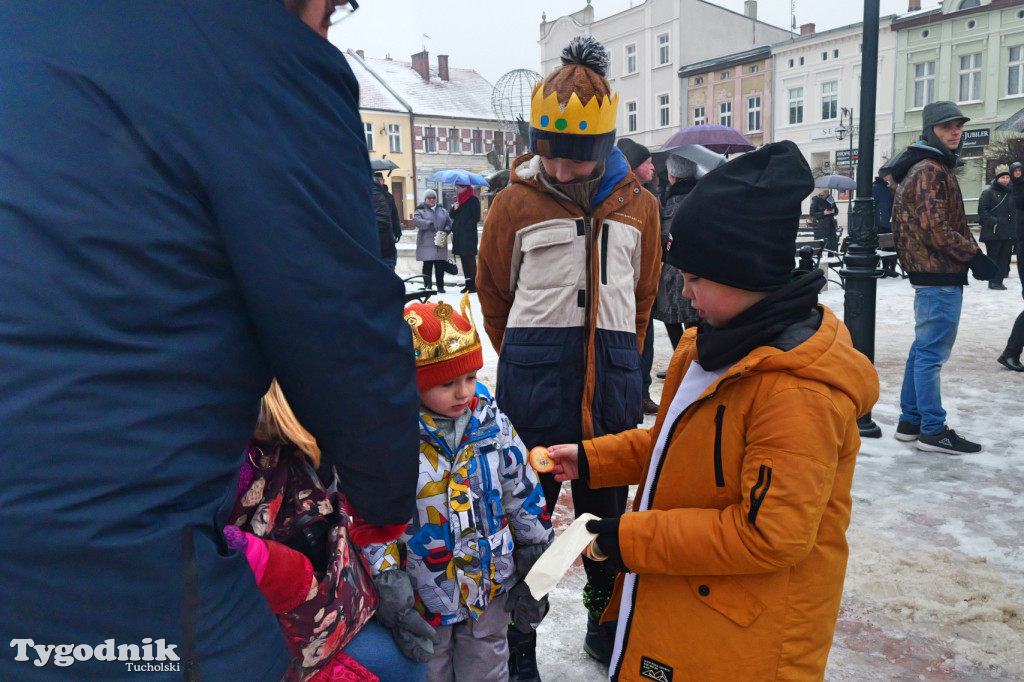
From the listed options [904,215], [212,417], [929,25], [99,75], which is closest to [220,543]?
[212,417]

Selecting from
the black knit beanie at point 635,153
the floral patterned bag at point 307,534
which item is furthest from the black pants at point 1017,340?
the floral patterned bag at point 307,534

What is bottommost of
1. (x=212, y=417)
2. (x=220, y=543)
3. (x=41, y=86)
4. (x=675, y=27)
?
(x=220, y=543)

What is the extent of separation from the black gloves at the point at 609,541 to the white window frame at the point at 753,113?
4349cm

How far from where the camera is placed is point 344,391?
1119 mm

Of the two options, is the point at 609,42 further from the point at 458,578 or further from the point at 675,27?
the point at 458,578

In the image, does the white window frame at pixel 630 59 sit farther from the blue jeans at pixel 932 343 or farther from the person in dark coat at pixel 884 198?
the blue jeans at pixel 932 343

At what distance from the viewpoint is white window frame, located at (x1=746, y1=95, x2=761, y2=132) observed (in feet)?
136

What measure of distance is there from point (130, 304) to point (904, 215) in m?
5.09

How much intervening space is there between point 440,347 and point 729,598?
41.5 inches

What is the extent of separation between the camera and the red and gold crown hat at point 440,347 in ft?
7.36

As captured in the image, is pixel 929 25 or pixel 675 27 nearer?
pixel 929 25

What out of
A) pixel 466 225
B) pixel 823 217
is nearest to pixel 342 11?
pixel 466 225

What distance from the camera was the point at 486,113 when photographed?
53125mm

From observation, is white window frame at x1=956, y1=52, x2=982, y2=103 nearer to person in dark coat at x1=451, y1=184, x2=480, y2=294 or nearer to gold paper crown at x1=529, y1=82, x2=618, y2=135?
person in dark coat at x1=451, y1=184, x2=480, y2=294
